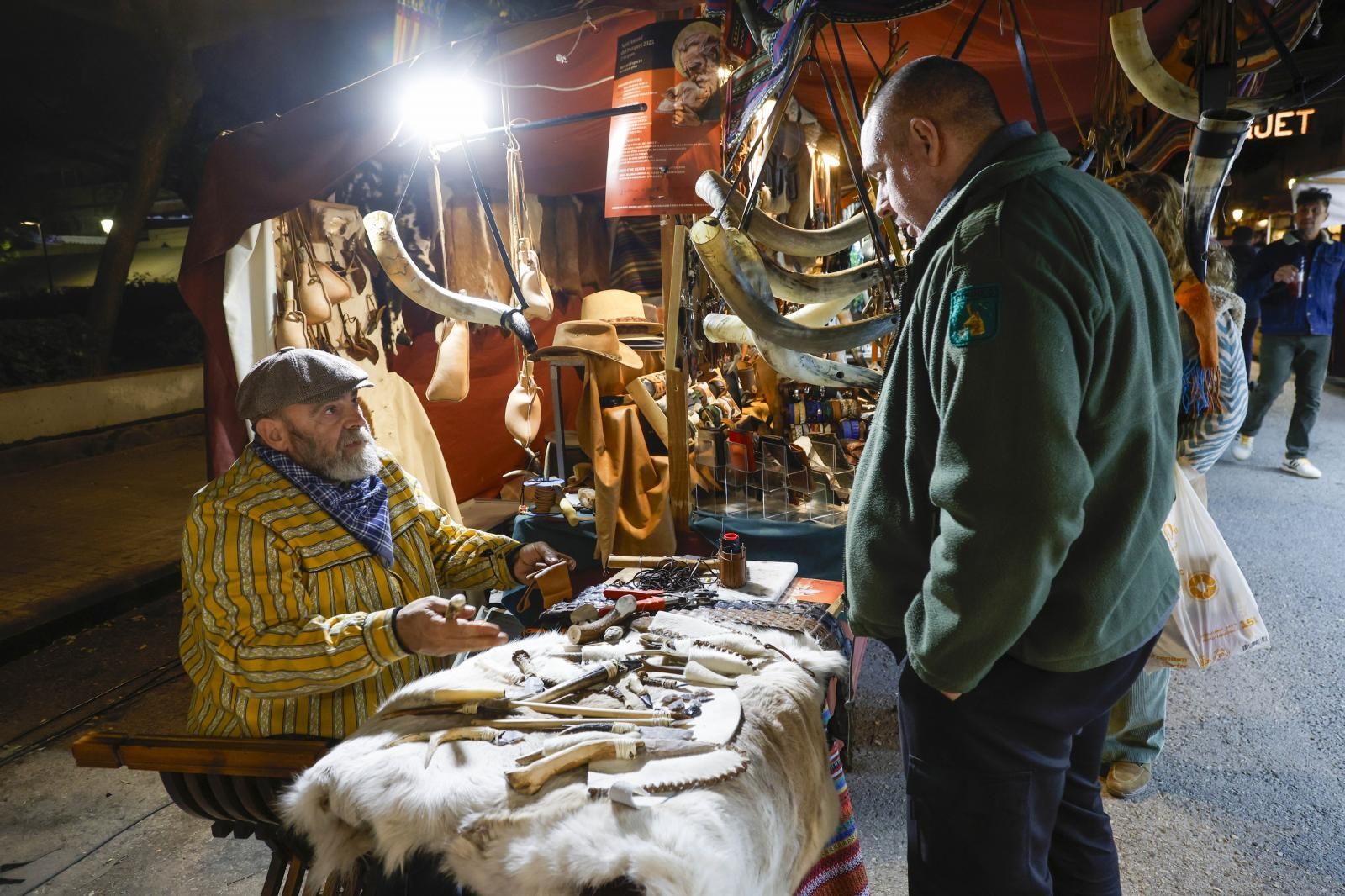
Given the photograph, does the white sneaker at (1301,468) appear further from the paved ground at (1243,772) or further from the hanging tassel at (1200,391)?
the hanging tassel at (1200,391)

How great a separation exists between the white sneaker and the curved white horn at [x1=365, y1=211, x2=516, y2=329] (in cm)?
672

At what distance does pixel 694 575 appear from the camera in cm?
269

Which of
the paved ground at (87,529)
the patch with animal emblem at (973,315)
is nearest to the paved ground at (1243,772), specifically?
the patch with animal emblem at (973,315)

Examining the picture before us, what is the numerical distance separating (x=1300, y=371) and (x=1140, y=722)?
5.48 metres

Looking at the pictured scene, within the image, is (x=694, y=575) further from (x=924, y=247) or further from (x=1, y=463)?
(x=1, y=463)

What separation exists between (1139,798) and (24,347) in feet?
45.6

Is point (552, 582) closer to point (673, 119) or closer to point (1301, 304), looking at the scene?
point (673, 119)

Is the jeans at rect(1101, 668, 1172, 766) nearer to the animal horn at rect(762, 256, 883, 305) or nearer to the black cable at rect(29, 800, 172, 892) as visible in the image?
the animal horn at rect(762, 256, 883, 305)

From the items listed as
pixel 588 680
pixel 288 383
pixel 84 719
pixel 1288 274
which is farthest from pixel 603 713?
pixel 1288 274

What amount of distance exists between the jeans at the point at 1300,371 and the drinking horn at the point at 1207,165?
5345 mm

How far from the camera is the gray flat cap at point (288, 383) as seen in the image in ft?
7.01

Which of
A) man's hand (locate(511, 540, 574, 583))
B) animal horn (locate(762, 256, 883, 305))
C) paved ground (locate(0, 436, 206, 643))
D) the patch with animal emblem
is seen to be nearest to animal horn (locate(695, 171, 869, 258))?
animal horn (locate(762, 256, 883, 305))

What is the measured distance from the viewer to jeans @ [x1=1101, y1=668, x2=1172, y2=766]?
9.22ft

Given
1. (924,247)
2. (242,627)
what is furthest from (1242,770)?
(242,627)
